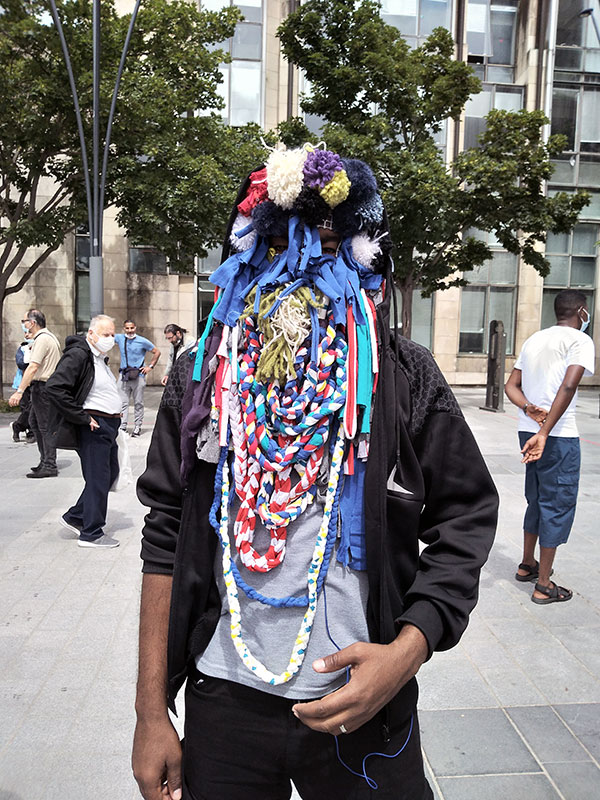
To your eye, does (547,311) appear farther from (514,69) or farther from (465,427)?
(465,427)

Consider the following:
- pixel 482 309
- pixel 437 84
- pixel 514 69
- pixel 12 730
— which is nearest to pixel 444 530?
pixel 12 730

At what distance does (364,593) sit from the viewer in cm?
140

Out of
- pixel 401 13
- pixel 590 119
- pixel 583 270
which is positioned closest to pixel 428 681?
pixel 583 270

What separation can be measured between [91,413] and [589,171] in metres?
23.8

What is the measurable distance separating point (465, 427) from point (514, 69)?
2761 centimetres

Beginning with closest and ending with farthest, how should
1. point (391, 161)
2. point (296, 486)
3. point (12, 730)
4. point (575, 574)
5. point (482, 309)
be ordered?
point (296, 486) < point (12, 730) < point (575, 574) < point (391, 161) < point (482, 309)

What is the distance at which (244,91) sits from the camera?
73.4 feet

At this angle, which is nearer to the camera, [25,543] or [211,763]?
[211,763]

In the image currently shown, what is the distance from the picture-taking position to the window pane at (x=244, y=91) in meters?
22.3

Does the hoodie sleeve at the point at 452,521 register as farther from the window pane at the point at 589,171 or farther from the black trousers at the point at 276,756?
the window pane at the point at 589,171

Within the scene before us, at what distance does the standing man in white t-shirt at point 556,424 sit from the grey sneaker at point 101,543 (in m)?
3.35

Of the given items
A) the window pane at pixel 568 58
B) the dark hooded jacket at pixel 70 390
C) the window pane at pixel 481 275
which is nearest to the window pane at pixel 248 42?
the window pane at pixel 481 275

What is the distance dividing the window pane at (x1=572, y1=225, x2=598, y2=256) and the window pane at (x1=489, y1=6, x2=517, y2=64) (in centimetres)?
676

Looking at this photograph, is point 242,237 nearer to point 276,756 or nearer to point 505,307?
point 276,756
